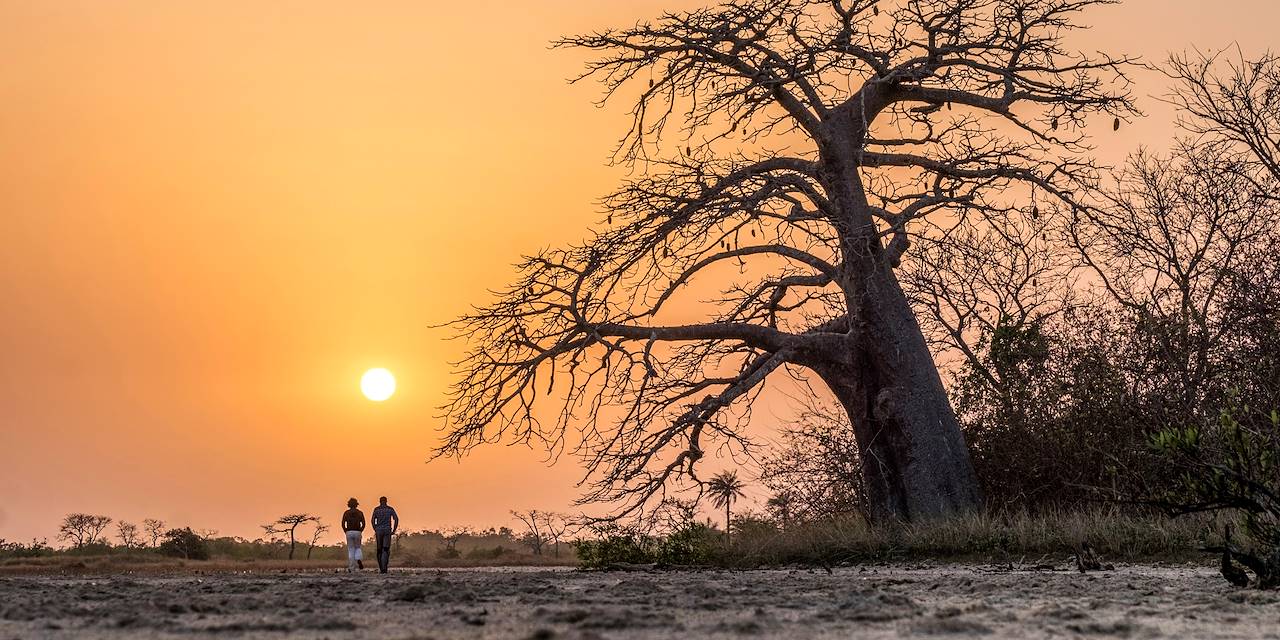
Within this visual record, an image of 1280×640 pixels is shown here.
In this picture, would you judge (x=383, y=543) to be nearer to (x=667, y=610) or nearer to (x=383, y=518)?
(x=383, y=518)

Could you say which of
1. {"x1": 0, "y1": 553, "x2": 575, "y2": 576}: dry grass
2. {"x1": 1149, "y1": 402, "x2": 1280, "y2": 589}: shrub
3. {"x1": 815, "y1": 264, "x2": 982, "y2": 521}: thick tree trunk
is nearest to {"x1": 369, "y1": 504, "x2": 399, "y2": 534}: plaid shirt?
{"x1": 0, "y1": 553, "x2": 575, "y2": 576}: dry grass

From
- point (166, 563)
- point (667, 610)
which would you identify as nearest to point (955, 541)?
point (667, 610)

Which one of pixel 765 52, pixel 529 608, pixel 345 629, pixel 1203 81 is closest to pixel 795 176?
pixel 765 52

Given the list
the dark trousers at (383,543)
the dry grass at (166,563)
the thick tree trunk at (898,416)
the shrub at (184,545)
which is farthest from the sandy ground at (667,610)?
the shrub at (184,545)

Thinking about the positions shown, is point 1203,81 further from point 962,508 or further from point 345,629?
point 345,629

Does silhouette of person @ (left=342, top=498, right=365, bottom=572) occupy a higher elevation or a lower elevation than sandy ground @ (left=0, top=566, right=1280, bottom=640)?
higher

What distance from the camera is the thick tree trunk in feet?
55.9

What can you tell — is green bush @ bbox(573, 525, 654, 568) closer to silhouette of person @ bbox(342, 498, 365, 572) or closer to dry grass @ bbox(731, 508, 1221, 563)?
dry grass @ bbox(731, 508, 1221, 563)

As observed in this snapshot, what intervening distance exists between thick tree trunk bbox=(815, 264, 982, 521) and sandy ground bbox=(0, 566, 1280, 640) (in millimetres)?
6947

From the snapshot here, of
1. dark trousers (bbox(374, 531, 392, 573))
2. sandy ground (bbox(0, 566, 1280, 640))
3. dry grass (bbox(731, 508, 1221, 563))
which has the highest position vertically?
dark trousers (bbox(374, 531, 392, 573))

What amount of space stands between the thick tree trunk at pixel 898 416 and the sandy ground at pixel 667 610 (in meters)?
6.95

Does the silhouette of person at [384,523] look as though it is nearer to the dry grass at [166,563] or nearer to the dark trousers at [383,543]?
the dark trousers at [383,543]

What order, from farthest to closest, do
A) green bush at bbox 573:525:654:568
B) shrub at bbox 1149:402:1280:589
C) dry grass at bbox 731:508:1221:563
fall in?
green bush at bbox 573:525:654:568 → dry grass at bbox 731:508:1221:563 → shrub at bbox 1149:402:1280:589

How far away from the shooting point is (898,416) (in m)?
17.2
